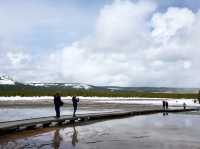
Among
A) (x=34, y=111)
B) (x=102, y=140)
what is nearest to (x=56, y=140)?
(x=102, y=140)

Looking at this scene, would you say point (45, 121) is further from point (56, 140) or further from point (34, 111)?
point (34, 111)

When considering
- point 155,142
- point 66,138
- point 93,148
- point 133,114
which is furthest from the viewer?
point 133,114

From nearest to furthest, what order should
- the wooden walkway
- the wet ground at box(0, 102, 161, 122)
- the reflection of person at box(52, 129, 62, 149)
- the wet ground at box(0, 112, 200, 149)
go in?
the wet ground at box(0, 112, 200, 149)
the reflection of person at box(52, 129, 62, 149)
the wooden walkway
the wet ground at box(0, 102, 161, 122)

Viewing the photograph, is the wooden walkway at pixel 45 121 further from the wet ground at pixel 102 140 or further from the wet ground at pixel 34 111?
the wet ground at pixel 34 111

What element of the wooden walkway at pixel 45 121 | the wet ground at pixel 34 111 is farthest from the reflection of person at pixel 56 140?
the wet ground at pixel 34 111

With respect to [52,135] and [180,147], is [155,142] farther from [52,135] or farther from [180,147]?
[52,135]

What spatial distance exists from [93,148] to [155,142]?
3.72 metres

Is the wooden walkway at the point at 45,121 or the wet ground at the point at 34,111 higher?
the wet ground at the point at 34,111

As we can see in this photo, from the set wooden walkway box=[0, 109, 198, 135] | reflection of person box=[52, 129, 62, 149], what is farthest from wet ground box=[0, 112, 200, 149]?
wooden walkway box=[0, 109, 198, 135]

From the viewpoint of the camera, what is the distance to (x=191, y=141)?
22.0m

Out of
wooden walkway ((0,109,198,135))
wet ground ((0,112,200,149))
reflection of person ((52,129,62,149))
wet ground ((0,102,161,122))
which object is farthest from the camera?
wet ground ((0,102,161,122))

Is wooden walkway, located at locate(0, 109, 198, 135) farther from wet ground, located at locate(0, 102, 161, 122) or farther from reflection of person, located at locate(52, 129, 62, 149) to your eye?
wet ground, located at locate(0, 102, 161, 122)

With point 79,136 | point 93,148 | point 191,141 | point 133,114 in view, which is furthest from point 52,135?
point 133,114

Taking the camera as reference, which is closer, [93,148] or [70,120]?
[93,148]
